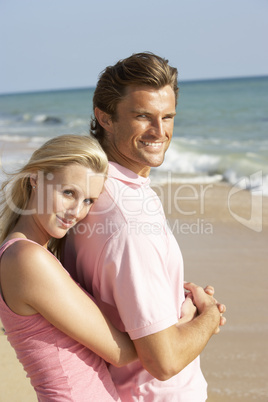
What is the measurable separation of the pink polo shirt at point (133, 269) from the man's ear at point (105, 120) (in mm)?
259

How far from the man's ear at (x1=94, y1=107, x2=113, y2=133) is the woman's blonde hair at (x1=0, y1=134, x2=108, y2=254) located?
0.94 feet

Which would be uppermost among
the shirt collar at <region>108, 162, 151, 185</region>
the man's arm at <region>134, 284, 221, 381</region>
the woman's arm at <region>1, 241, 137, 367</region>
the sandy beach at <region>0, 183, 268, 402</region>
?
the shirt collar at <region>108, 162, 151, 185</region>

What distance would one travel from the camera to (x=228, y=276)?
5.11m

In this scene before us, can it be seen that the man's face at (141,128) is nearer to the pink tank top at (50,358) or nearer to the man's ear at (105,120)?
the man's ear at (105,120)

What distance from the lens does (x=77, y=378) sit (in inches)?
74.9

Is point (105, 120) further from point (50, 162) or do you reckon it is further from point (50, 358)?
point (50, 358)

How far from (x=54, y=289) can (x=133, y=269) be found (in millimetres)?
273

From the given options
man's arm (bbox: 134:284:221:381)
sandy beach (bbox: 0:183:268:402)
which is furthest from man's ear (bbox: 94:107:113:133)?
sandy beach (bbox: 0:183:268:402)

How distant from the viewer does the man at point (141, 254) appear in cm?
183

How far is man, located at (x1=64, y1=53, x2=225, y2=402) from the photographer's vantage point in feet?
5.99

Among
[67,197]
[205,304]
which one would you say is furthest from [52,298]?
[205,304]

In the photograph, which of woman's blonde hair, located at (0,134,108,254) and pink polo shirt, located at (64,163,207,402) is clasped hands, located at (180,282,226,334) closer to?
pink polo shirt, located at (64,163,207,402)

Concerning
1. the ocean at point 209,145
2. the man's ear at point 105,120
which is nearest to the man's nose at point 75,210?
the ocean at point 209,145

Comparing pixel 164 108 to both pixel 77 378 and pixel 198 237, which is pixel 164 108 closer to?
pixel 77 378
